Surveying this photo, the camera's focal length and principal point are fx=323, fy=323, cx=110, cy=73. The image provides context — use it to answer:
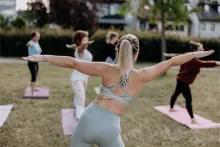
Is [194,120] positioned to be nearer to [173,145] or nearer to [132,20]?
[173,145]

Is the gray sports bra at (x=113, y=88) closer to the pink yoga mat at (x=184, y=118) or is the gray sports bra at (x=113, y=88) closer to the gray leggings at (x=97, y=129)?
the gray leggings at (x=97, y=129)

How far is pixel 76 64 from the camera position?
10.2ft

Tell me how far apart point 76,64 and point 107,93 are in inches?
16.7

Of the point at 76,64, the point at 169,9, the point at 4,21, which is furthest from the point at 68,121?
the point at 4,21

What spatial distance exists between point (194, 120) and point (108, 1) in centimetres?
3550

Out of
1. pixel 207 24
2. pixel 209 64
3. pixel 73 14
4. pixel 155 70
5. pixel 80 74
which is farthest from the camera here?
pixel 207 24

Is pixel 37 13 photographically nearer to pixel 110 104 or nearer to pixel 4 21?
pixel 4 21

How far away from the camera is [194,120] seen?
22.8 feet

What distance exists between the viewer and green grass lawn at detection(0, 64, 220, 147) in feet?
18.8

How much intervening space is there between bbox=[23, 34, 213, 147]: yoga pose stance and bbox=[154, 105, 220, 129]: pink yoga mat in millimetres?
3804

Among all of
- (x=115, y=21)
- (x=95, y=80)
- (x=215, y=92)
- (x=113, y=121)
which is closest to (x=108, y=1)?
(x=115, y=21)

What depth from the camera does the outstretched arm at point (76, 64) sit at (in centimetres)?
306

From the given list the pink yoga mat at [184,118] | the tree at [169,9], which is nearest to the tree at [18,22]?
the tree at [169,9]

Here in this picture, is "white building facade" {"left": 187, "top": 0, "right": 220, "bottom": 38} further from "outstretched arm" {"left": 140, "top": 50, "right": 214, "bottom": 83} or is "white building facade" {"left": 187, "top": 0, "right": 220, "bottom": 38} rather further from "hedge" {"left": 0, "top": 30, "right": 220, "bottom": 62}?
"outstretched arm" {"left": 140, "top": 50, "right": 214, "bottom": 83}
